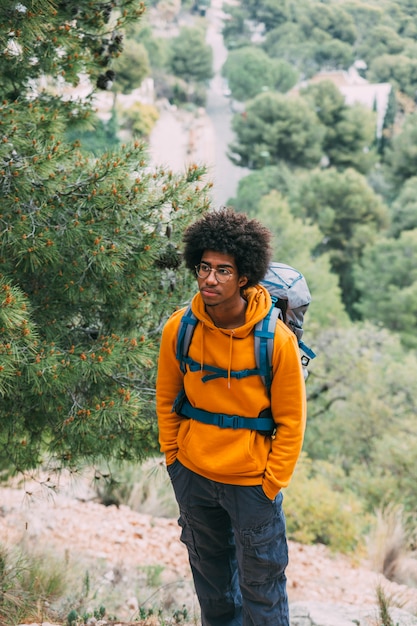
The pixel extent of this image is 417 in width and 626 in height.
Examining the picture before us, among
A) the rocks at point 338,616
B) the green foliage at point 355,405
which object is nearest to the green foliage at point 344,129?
the green foliage at point 355,405

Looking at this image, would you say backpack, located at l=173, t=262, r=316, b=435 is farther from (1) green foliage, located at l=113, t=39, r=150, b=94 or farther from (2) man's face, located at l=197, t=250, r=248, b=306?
(1) green foliage, located at l=113, t=39, r=150, b=94

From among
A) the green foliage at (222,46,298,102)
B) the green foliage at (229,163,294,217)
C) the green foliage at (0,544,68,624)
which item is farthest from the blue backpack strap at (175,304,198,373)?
the green foliage at (222,46,298,102)

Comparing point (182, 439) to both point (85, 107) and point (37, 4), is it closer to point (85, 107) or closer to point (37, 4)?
point (37, 4)

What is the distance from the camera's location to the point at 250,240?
1901 millimetres

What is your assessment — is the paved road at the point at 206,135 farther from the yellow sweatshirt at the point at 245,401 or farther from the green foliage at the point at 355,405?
the yellow sweatshirt at the point at 245,401

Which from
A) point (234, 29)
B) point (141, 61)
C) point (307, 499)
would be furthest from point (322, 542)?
point (234, 29)

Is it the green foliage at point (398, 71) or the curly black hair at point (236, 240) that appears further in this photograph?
the green foliage at point (398, 71)

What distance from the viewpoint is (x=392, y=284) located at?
23.7 meters

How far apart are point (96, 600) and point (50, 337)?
5.16ft

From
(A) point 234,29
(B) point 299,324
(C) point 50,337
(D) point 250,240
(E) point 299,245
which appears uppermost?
(D) point 250,240

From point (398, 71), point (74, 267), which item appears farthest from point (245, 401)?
point (398, 71)

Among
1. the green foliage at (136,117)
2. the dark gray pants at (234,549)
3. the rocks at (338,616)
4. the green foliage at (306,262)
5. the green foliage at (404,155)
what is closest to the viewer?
the dark gray pants at (234,549)

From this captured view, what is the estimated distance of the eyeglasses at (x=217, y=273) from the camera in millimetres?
1897

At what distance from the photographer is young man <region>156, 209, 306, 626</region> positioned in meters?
1.91
